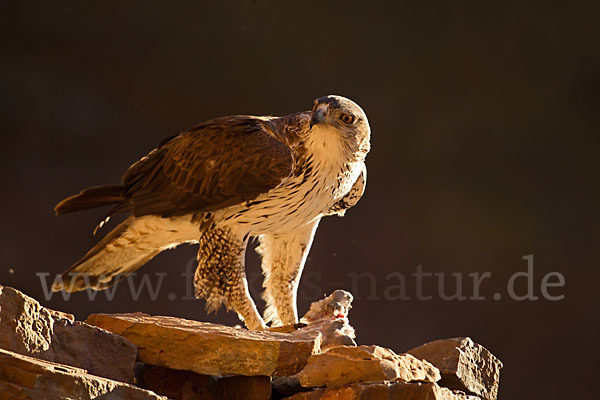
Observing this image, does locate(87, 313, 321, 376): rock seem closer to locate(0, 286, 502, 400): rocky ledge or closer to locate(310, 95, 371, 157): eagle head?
locate(0, 286, 502, 400): rocky ledge

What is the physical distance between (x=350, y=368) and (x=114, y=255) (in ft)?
6.19

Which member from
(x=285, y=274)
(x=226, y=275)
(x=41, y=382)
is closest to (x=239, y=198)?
(x=226, y=275)

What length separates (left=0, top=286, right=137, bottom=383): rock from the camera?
2064 mm

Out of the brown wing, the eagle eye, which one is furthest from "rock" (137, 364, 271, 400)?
the eagle eye

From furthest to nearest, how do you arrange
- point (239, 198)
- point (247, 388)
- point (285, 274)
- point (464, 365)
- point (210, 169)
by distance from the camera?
point (285, 274)
point (210, 169)
point (239, 198)
point (464, 365)
point (247, 388)

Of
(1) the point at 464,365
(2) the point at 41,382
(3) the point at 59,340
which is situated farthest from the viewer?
(1) the point at 464,365

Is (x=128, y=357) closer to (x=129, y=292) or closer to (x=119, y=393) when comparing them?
(x=119, y=393)

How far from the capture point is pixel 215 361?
2.42 meters

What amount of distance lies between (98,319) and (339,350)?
0.78 m

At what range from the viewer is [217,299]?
3574mm

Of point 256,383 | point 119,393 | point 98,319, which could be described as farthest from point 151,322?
point 119,393

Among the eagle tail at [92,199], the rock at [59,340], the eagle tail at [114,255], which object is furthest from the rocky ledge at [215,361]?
the eagle tail at [92,199]

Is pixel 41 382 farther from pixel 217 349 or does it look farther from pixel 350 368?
Result: pixel 350 368

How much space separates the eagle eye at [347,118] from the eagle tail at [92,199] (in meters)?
1.21
